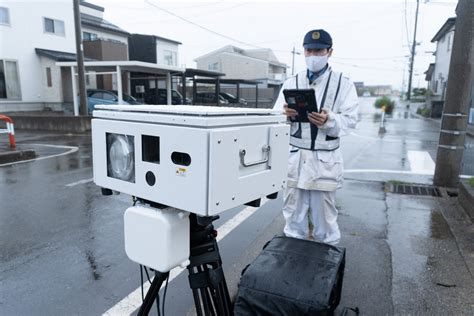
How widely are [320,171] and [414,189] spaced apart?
3376mm

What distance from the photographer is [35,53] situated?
17.5m

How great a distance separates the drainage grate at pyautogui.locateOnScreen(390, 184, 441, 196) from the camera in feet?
17.3

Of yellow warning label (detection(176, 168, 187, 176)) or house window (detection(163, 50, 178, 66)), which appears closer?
yellow warning label (detection(176, 168, 187, 176))

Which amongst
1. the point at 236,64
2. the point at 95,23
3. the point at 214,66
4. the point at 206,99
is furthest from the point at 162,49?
the point at 214,66

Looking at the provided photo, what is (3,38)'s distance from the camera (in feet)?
52.6

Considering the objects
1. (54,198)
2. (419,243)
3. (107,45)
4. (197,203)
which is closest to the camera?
(197,203)

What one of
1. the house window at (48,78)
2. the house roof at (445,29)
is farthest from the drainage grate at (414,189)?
the house roof at (445,29)

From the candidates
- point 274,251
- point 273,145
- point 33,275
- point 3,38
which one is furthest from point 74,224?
point 3,38

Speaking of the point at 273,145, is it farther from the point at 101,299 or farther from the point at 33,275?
the point at 33,275

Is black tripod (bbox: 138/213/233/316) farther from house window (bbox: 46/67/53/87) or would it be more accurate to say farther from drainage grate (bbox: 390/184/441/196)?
house window (bbox: 46/67/53/87)

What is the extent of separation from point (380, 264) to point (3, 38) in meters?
18.3

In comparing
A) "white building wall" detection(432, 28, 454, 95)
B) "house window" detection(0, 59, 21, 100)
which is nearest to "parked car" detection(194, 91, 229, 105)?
"house window" detection(0, 59, 21, 100)

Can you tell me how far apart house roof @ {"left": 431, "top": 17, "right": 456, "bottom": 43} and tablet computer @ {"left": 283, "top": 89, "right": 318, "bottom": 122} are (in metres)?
26.7

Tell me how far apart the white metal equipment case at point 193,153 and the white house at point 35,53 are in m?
17.7
